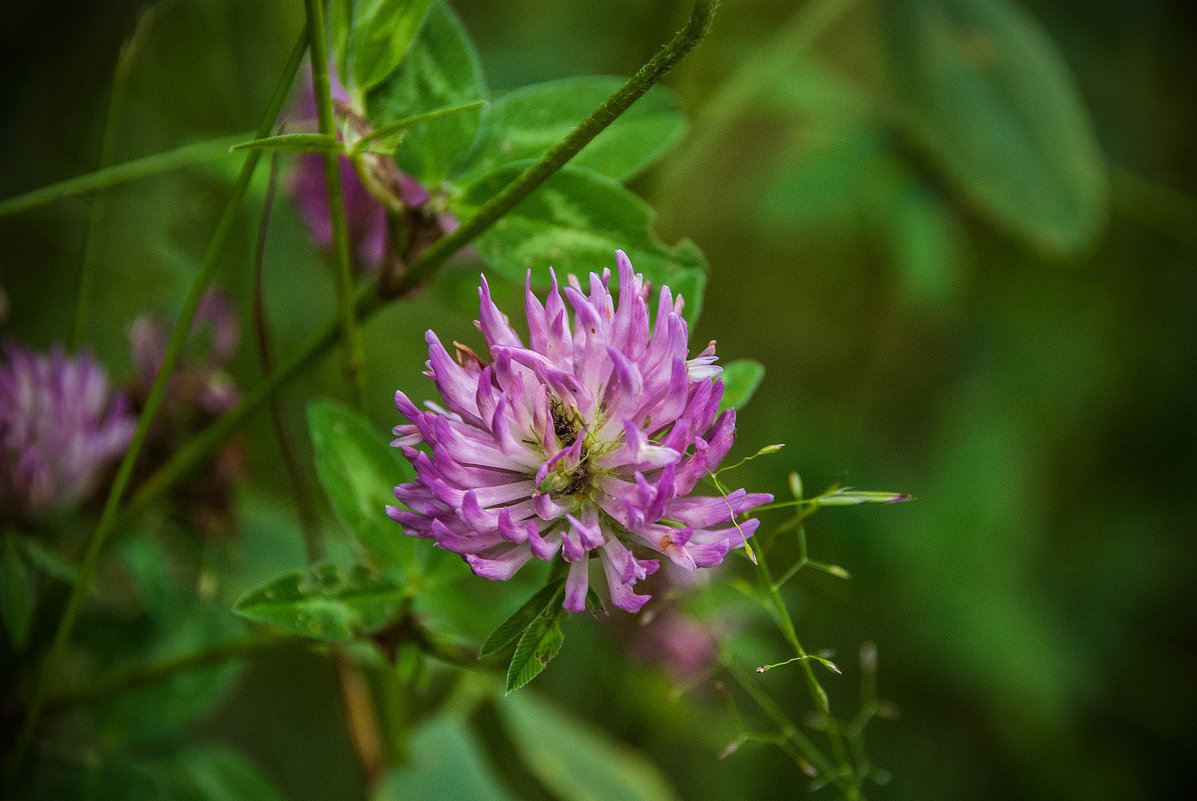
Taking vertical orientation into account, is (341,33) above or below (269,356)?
above

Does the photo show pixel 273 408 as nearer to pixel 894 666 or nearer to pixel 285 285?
pixel 285 285

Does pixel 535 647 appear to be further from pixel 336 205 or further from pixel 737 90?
pixel 737 90

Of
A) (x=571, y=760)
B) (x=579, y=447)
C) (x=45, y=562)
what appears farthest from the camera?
(x=571, y=760)

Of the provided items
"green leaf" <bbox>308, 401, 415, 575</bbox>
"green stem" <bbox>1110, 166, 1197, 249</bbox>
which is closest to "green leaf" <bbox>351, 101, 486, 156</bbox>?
"green leaf" <bbox>308, 401, 415, 575</bbox>

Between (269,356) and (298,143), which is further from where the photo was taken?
(269,356)

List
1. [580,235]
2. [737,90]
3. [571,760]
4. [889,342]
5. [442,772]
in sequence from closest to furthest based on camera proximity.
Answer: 1. [580,235]
2. [442,772]
3. [571,760]
4. [737,90]
5. [889,342]

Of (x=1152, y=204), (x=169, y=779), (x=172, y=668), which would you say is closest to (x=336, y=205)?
(x=172, y=668)

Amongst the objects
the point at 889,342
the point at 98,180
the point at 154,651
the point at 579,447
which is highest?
the point at 98,180
